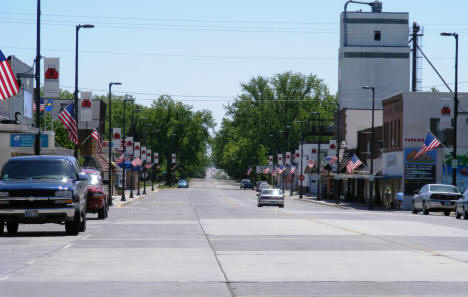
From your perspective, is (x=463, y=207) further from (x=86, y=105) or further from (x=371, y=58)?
(x=371, y=58)

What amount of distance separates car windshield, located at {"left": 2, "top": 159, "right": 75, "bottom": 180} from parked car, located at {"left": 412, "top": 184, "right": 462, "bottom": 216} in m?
28.0

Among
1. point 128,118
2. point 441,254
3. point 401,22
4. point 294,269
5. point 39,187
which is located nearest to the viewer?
point 294,269

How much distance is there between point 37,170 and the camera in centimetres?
2394

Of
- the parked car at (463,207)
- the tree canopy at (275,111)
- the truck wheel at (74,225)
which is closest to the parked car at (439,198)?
the parked car at (463,207)

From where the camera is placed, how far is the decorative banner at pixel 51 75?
40406 mm

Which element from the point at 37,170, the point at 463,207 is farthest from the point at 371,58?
the point at 37,170

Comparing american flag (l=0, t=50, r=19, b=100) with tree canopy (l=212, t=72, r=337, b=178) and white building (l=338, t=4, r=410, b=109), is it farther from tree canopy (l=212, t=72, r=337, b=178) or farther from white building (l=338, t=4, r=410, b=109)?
tree canopy (l=212, t=72, r=337, b=178)

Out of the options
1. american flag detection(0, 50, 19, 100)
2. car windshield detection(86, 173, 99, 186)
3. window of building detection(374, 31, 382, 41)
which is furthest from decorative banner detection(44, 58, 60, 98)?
window of building detection(374, 31, 382, 41)

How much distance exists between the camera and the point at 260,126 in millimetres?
146500

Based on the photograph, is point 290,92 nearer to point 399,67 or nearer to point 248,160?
point 248,160

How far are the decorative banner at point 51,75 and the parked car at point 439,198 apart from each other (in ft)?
70.3

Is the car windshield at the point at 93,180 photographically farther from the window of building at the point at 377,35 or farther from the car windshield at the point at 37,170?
the window of building at the point at 377,35

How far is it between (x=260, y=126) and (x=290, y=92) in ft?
25.6

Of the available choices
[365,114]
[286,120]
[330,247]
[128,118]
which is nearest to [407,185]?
[365,114]
